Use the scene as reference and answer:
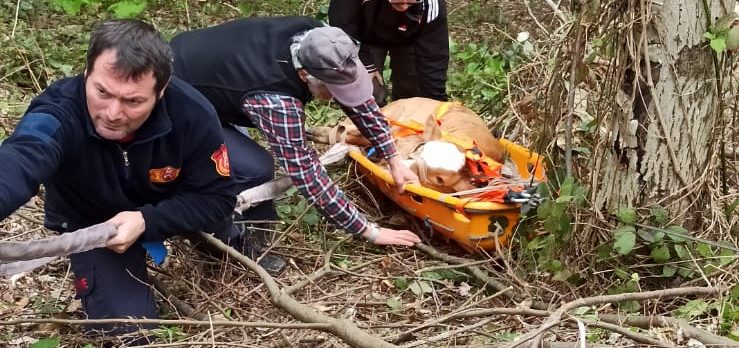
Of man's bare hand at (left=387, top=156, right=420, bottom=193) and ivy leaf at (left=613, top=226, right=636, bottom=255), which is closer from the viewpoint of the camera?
ivy leaf at (left=613, top=226, right=636, bottom=255)

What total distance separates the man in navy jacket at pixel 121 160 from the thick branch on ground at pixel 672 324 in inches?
55.4

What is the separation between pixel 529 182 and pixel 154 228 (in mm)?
1661

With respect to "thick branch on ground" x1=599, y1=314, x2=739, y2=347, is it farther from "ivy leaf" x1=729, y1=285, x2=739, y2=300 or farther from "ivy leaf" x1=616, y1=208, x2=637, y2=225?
"ivy leaf" x1=616, y1=208, x2=637, y2=225

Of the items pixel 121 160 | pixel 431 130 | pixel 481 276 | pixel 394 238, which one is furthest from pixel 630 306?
pixel 121 160

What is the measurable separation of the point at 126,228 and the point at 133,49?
1.99ft

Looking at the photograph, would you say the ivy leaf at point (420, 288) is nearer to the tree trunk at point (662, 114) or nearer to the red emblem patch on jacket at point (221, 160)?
the tree trunk at point (662, 114)

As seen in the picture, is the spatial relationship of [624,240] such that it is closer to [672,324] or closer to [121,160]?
[672,324]

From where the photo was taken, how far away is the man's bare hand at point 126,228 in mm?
2941

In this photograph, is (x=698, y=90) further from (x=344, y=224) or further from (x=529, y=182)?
(x=344, y=224)

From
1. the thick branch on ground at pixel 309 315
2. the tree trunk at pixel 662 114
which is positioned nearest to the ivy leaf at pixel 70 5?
the thick branch on ground at pixel 309 315

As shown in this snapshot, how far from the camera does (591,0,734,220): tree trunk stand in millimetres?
3152

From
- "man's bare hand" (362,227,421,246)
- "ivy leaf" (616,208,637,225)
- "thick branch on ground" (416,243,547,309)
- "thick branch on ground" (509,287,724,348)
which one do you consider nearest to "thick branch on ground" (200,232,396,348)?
"thick branch on ground" (509,287,724,348)

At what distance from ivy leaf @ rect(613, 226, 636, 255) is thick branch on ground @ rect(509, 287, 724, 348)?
0.20 metres

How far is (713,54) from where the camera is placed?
3189 mm
